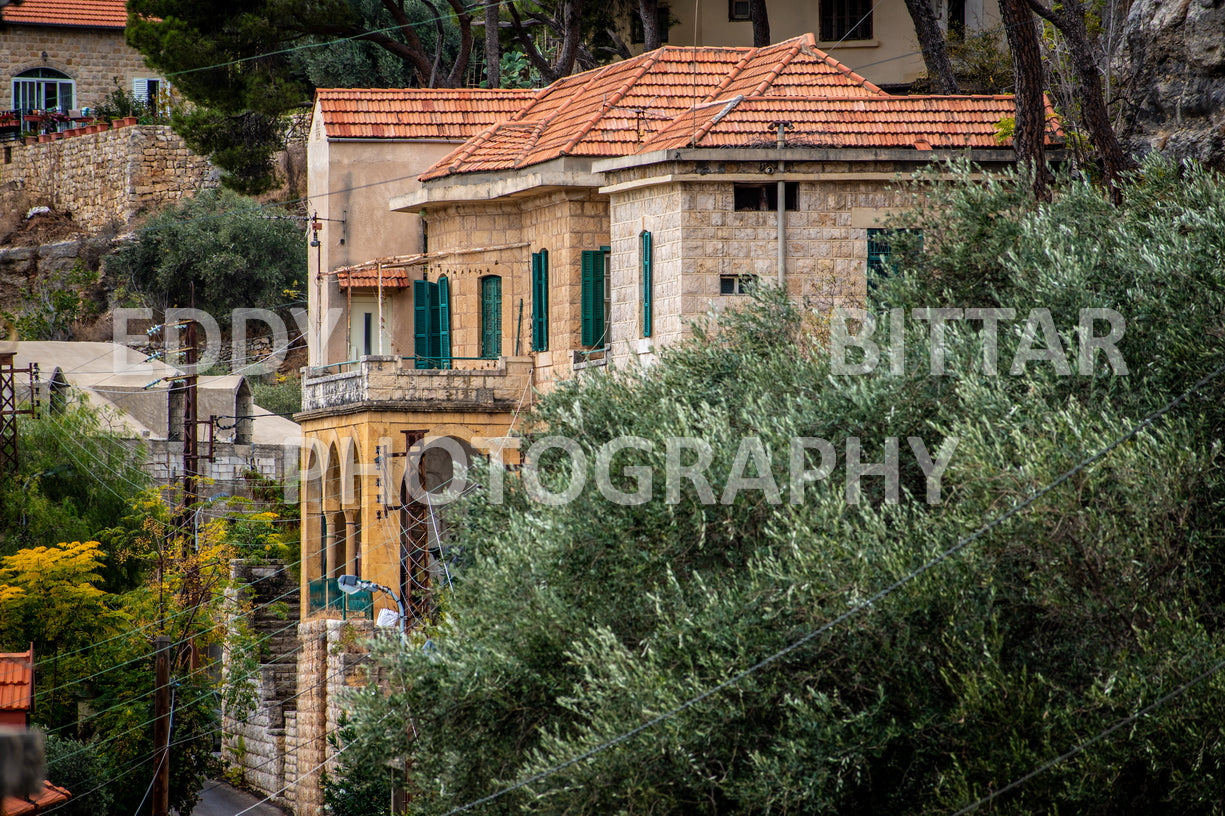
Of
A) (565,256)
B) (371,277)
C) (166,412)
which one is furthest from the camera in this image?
(166,412)

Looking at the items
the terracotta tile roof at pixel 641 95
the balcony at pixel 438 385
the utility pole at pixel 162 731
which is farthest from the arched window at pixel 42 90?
the utility pole at pixel 162 731

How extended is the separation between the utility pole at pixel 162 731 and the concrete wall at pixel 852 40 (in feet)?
66.0

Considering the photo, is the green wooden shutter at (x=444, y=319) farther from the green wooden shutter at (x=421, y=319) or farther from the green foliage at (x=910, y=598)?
the green foliage at (x=910, y=598)

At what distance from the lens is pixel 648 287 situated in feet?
78.8

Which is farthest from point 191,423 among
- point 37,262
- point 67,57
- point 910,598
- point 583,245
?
point 67,57

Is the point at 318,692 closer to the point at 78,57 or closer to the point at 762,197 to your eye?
the point at 762,197

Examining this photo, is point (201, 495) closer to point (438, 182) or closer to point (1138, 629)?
point (438, 182)

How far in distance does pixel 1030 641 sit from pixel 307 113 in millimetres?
39725

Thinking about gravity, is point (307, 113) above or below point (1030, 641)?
above

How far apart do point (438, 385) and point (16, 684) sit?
807 cm

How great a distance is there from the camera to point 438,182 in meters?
28.1

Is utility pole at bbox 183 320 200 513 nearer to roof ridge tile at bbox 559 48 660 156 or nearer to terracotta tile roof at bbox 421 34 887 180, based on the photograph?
terracotta tile roof at bbox 421 34 887 180

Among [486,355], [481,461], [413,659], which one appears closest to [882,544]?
[413,659]

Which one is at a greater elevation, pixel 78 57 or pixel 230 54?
pixel 78 57
